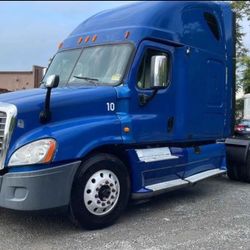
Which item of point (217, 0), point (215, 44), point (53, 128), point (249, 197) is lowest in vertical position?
point (249, 197)

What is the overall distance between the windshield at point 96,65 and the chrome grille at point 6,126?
1.34 meters

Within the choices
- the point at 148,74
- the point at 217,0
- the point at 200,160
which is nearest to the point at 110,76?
the point at 148,74

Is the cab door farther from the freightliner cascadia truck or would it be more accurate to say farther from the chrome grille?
the chrome grille

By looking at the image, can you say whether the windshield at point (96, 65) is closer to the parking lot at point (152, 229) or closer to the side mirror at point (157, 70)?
the side mirror at point (157, 70)

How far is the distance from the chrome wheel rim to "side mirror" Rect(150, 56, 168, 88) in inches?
56.2

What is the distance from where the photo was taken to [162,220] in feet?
20.1

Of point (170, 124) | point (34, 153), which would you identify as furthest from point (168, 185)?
point (34, 153)

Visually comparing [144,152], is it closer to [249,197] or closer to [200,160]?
[200,160]

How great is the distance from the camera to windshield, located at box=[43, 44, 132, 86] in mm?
6188

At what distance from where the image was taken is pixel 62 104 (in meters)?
5.50

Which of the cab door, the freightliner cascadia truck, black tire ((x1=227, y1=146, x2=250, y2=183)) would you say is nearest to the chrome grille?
the freightliner cascadia truck

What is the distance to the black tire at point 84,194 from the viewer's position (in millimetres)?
5406

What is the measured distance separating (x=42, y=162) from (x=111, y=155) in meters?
1.10

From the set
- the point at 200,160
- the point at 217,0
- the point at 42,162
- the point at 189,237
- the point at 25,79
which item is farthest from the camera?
the point at 25,79
